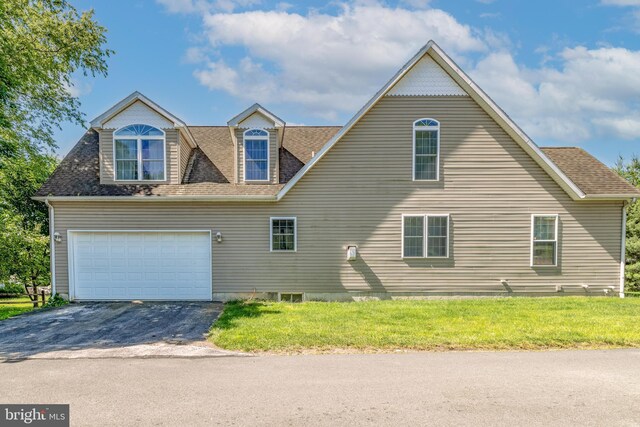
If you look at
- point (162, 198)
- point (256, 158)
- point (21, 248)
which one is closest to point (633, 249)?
point (256, 158)

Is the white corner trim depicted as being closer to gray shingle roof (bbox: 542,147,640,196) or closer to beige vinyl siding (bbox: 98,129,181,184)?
gray shingle roof (bbox: 542,147,640,196)

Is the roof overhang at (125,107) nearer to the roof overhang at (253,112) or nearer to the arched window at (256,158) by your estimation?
the roof overhang at (253,112)

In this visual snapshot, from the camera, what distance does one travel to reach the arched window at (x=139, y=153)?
12.0 meters

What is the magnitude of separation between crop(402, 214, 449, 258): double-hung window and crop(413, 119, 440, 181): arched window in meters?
1.36

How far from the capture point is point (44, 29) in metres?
13.5

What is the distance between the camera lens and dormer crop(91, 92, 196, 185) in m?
11.9

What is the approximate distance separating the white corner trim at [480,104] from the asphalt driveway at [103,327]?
15.3 ft

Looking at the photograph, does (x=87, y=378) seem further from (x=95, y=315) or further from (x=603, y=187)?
(x=603, y=187)

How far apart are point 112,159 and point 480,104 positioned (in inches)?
490

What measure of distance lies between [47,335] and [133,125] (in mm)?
6953

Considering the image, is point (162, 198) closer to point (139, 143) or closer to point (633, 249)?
point (139, 143)

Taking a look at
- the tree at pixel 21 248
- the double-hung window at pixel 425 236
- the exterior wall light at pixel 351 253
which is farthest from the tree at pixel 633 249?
the tree at pixel 21 248

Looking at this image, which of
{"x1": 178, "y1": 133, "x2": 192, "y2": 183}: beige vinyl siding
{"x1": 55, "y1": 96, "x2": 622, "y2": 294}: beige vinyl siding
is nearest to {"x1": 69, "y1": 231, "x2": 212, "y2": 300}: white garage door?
{"x1": 55, "y1": 96, "x2": 622, "y2": 294}: beige vinyl siding

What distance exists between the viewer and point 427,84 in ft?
39.6
